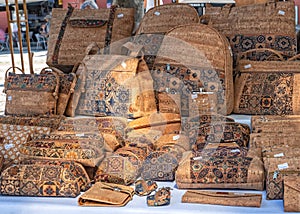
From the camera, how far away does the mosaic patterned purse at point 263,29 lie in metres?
3.14

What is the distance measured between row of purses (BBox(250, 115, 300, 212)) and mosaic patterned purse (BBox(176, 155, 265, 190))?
0.06 metres

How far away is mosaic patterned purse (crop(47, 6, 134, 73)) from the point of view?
3607 millimetres

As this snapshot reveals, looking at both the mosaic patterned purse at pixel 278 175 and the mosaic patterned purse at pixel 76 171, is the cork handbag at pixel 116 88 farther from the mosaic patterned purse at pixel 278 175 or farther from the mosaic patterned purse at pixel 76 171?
the mosaic patterned purse at pixel 278 175

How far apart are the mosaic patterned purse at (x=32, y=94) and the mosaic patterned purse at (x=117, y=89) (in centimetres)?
17

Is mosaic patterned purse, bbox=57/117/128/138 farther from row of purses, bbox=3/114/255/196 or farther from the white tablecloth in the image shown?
the white tablecloth

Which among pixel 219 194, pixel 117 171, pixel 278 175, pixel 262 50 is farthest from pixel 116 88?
pixel 278 175

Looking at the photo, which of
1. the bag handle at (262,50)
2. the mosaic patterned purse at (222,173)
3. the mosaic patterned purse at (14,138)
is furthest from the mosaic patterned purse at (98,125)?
the bag handle at (262,50)

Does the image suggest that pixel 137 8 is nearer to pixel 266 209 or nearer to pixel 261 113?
pixel 261 113

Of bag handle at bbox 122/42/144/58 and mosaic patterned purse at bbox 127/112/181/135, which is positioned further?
bag handle at bbox 122/42/144/58

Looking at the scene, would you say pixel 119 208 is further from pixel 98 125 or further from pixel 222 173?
pixel 98 125

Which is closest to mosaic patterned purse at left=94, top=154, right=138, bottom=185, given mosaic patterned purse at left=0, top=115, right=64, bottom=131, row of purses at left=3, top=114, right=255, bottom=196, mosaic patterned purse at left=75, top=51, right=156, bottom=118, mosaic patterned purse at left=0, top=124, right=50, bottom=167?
row of purses at left=3, top=114, right=255, bottom=196

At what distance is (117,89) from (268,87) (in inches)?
34.1

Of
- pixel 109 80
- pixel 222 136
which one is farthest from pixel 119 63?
pixel 222 136

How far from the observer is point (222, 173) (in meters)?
2.15
